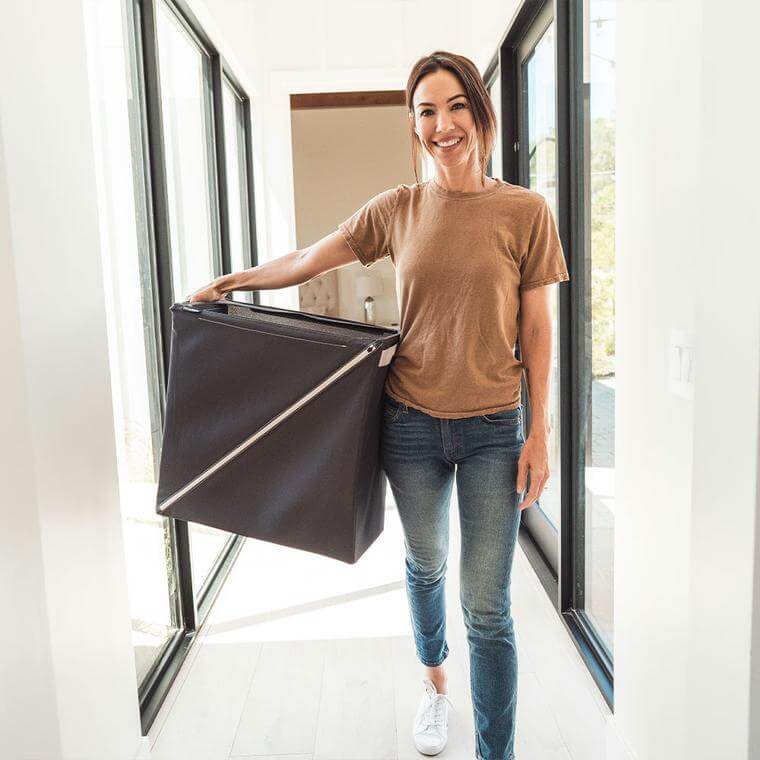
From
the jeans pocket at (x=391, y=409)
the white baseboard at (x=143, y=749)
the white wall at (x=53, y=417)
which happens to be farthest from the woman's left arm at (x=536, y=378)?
the white baseboard at (x=143, y=749)

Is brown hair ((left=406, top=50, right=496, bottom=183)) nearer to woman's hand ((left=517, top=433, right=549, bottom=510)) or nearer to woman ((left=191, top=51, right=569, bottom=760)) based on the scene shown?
woman ((left=191, top=51, right=569, bottom=760))

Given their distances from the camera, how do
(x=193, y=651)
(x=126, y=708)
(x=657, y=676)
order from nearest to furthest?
(x=657, y=676) < (x=126, y=708) < (x=193, y=651)

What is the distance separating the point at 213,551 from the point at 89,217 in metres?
1.92

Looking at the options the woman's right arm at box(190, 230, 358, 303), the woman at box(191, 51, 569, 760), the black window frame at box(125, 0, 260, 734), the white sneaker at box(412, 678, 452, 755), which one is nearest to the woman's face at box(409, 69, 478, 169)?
the woman at box(191, 51, 569, 760)

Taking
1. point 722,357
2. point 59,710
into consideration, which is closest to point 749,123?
point 722,357

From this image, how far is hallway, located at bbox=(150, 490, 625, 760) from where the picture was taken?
1.88 meters

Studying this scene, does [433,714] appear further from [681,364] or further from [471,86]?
[471,86]

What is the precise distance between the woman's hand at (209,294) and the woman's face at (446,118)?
574 mm

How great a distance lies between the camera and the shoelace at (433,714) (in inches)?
74.1

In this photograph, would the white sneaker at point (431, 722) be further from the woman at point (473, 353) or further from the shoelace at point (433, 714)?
the woman at point (473, 353)

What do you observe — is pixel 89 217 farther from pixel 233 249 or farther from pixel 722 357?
pixel 233 249

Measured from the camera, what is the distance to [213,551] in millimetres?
3113

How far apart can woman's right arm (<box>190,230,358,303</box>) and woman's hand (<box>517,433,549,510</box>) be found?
0.59 metres

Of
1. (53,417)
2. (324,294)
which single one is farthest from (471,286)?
(324,294)
